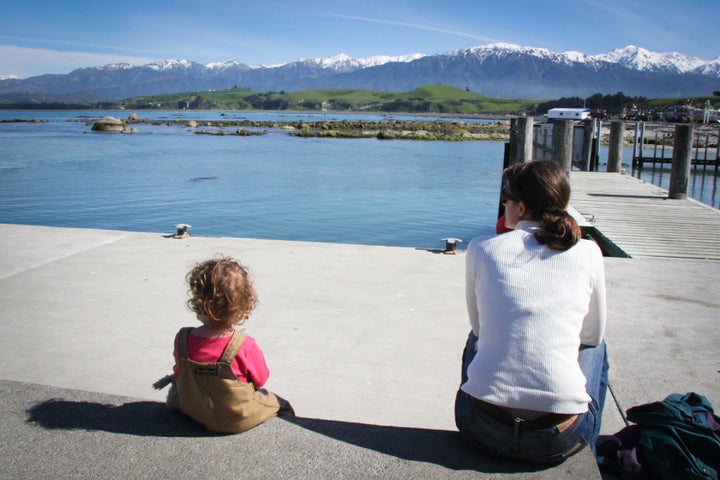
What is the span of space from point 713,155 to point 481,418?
43.5 metres

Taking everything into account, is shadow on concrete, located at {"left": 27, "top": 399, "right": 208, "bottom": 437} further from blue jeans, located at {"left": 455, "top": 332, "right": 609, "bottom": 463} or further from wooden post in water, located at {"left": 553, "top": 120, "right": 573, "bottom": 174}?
wooden post in water, located at {"left": 553, "top": 120, "right": 573, "bottom": 174}

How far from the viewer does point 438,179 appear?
27.2m

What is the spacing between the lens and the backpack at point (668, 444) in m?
2.49

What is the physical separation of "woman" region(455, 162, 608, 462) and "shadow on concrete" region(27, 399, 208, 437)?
4.21 ft

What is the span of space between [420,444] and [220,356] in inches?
36.5

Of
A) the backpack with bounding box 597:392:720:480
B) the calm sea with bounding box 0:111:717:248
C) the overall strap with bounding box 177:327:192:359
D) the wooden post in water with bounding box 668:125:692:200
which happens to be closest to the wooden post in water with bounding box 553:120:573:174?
the wooden post in water with bounding box 668:125:692:200

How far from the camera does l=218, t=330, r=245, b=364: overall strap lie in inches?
102

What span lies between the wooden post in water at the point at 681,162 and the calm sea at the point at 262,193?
4446mm

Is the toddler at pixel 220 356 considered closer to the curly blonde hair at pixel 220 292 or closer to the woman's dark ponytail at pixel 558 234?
the curly blonde hair at pixel 220 292

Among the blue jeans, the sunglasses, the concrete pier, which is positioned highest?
the sunglasses

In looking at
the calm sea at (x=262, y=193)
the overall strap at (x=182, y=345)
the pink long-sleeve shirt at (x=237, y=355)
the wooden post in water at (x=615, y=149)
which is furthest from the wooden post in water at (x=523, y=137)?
the wooden post in water at (x=615, y=149)

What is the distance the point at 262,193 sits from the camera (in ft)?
72.3

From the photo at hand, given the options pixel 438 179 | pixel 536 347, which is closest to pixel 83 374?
pixel 536 347

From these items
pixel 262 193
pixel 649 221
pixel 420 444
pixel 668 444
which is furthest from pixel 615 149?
pixel 420 444
